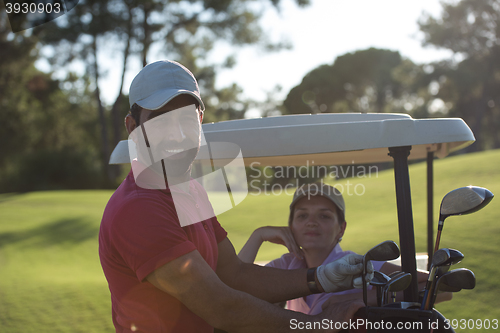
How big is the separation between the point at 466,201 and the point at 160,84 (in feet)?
3.96

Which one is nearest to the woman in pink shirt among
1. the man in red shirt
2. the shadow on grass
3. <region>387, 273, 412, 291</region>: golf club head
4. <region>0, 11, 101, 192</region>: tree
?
the man in red shirt

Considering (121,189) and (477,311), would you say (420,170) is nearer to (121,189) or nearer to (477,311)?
(477,311)

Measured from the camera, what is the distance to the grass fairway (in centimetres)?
444

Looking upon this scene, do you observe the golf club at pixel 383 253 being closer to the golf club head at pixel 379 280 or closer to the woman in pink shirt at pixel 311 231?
the golf club head at pixel 379 280

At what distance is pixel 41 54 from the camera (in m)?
19.5

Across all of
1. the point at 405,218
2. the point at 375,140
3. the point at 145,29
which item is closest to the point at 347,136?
the point at 375,140

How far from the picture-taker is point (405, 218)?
1.52m

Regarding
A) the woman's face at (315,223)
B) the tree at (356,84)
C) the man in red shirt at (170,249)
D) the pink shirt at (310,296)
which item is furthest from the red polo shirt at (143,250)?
the tree at (356,84)

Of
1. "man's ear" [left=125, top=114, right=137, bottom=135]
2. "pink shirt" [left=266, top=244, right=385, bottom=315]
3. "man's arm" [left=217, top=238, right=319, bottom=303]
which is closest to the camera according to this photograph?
"man's ear" [left=125, top=114, right=137, bottom=135]

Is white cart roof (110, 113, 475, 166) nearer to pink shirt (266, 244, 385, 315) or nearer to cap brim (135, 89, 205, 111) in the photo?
cap brim (135, 89, 205, 111)

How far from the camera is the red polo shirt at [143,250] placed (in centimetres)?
126

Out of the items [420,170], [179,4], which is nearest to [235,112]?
[179,4]

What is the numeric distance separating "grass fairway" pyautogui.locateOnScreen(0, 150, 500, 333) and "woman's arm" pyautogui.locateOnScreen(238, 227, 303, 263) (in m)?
2.37

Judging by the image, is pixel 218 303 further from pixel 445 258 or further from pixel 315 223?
pixel 315 223
